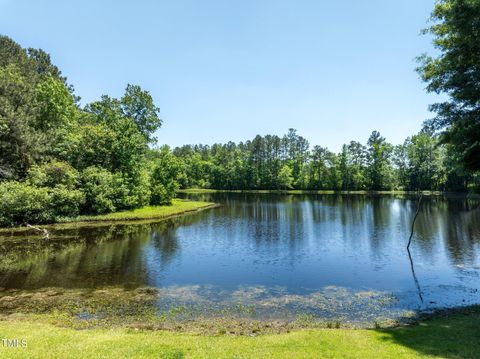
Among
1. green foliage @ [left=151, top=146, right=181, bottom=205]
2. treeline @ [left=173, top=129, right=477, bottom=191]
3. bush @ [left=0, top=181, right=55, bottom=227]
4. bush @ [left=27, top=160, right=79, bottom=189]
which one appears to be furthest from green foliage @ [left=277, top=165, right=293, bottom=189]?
bush @ [left=0, top=181, right=55, bottom=227]

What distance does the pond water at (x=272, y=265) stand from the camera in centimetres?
1789

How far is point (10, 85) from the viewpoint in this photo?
42938 millimetres

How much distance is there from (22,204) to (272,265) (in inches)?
1216

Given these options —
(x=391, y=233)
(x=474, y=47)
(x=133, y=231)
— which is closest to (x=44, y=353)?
(x=474, y=47)

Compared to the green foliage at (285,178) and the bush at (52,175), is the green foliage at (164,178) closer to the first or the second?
the bush at (52,175)

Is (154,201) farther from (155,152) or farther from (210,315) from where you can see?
(210,315)

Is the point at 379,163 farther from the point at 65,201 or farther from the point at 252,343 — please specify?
the point at 252,343

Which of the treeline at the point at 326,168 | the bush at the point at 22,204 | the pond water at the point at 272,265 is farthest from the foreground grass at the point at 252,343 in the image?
the treeline at the point at 326,168

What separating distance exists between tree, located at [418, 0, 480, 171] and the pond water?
29.4ft

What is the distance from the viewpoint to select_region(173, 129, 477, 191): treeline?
111 metres

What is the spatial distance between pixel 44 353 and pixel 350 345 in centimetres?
961

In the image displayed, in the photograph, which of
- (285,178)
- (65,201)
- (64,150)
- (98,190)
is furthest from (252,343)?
(285,178)

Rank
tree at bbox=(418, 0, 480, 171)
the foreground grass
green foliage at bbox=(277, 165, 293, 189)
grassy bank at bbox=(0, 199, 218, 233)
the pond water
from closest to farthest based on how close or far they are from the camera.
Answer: the foreground grass
tree at bbox=(418, 0, 480, 171)
the pond water
grassy bank at bbox=(0, 199, 218, 233)
green foliage at bbox=(277, 165, 293, 189)

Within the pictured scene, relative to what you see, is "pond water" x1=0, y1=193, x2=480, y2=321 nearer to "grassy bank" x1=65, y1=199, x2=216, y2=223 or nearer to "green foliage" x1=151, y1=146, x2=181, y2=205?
"grassy bank" x1=65, y1=199, x2=216, y2=223
